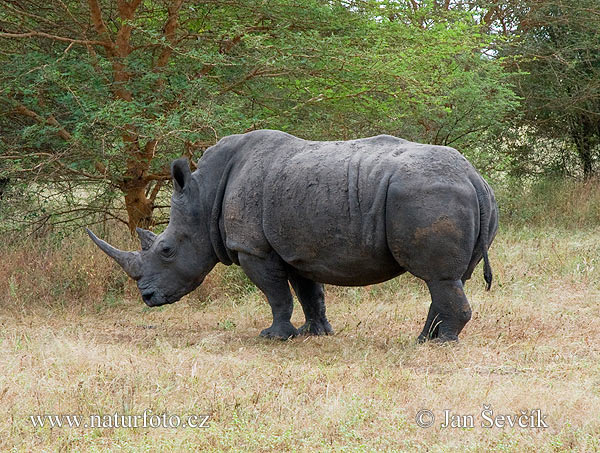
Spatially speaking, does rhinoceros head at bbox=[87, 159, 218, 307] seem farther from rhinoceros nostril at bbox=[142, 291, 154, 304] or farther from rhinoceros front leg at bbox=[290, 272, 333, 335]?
rhinoceros front leg at bbox=[290, 272, 333, 335]

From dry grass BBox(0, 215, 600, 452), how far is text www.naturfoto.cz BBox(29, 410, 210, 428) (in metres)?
0.06

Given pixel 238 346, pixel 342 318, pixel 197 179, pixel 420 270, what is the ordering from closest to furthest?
pixel 420 270 → pixel 238 346 → pixel 197 179 → pixel 342 318

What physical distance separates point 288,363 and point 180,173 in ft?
7.57

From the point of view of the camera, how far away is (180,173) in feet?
25.6

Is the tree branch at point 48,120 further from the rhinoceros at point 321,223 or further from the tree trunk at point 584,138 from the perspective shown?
the tree trunk at point 584,138

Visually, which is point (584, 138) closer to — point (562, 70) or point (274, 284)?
point (562, 70)

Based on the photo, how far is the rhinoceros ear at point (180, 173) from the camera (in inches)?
305

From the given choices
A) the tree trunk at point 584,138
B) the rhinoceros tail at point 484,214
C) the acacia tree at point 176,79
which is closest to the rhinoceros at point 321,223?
the rhinoceros tail at point 484,214

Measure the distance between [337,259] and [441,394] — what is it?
1.95m

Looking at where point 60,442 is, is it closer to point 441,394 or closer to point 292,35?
point 441,394

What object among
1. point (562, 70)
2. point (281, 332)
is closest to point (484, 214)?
point (281, 332)

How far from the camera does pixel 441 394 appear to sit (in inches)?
210

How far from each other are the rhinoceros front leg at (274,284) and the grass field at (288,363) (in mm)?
177

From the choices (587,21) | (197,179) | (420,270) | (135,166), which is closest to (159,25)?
(135,166)
